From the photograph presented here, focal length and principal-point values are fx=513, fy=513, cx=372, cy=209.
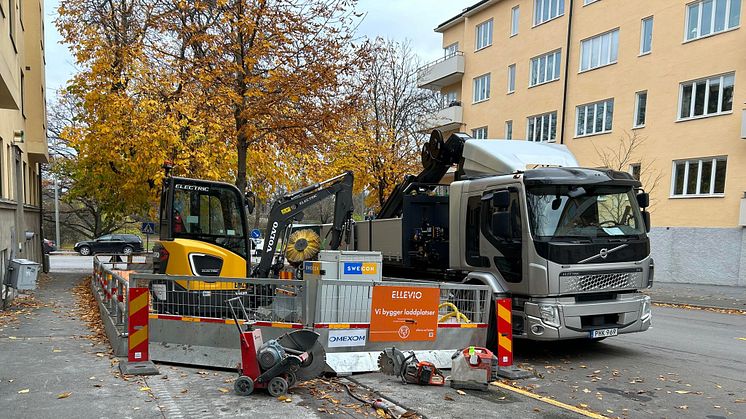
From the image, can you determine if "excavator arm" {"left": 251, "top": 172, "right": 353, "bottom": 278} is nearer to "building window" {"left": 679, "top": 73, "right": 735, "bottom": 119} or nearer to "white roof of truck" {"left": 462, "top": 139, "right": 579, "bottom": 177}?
"white roof of truck" {"left": 462, "top": 139, "right": 579, "bottom": 177}

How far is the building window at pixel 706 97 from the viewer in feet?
60.0

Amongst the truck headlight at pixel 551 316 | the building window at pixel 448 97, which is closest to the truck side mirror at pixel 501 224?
the truck headlight at pixel 551 316

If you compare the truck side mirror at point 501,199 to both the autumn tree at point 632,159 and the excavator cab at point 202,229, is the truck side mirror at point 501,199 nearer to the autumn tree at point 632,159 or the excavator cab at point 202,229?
the excavator cab at point 202,229

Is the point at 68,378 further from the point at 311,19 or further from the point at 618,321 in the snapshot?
the point at 311,19

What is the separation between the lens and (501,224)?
24.6ft

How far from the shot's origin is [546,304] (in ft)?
23.4

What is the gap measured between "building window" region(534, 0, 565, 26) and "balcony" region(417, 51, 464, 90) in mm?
5874

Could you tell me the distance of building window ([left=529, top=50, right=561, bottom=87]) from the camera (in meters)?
25.4

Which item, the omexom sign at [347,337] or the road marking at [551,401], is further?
the omexom sign at [347,337]

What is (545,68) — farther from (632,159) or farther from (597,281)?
(597,281)

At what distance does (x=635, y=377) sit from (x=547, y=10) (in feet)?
77.0

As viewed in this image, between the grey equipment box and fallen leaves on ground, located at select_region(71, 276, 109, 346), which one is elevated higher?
the grey equipment box

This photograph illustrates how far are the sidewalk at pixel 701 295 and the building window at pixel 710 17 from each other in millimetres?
9263

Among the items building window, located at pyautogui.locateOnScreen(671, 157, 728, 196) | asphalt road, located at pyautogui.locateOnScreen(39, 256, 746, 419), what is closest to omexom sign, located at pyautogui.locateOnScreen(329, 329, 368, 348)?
asphalt road, located at pyautogui.locateOnScreen(39, 256, 746, 419)
